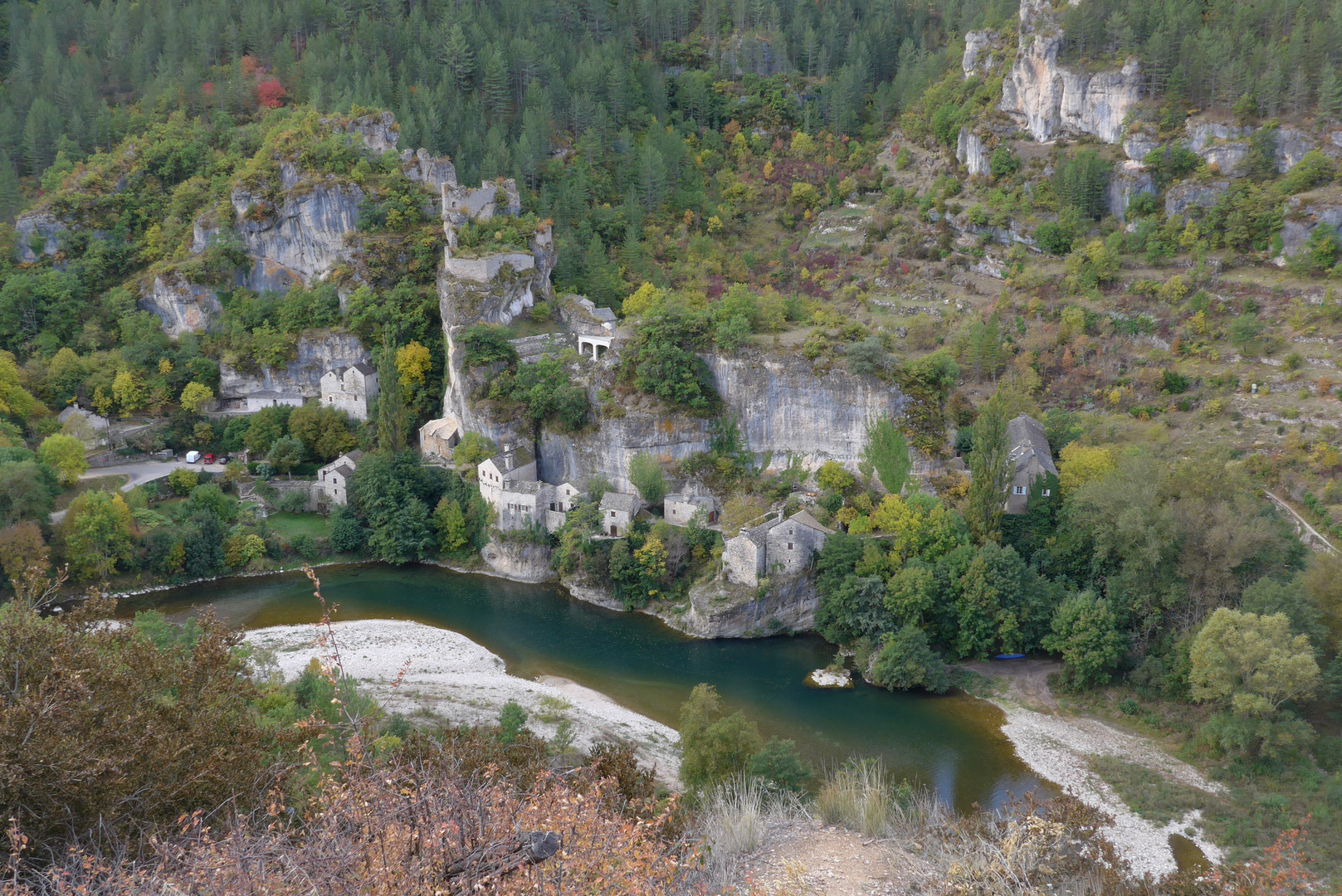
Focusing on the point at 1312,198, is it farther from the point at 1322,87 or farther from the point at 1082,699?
the point at 1082,699

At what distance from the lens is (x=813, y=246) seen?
2459 inches

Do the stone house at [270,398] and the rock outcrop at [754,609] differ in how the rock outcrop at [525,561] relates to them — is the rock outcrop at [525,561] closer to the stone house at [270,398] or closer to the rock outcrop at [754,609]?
the rock outcrop at [754,609]

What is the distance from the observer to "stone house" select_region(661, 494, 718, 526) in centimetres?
3894

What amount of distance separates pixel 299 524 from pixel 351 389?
25.2 ft

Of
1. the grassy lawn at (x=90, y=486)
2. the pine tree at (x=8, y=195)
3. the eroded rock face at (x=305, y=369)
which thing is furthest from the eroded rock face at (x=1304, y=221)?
the pine tree at (x=8, y=195)

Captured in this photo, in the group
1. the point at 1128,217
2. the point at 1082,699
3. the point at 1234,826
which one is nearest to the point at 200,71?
the point at 1128,217

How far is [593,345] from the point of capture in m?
44.7

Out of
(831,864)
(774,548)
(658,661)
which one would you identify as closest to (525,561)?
(658,661)

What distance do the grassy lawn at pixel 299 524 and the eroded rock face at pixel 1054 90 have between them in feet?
157

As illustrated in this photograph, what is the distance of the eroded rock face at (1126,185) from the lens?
180 feet

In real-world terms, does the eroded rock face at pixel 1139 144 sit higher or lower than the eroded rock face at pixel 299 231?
higher

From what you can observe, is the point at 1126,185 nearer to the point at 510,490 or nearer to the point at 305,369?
the point at 510,490

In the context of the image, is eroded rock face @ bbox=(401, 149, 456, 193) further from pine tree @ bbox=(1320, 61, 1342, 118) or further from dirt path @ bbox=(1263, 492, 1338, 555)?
pine tree @ bbox=(1320, 61, 1342, 118)

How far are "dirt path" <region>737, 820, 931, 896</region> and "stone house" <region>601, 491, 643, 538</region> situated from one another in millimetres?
19921
